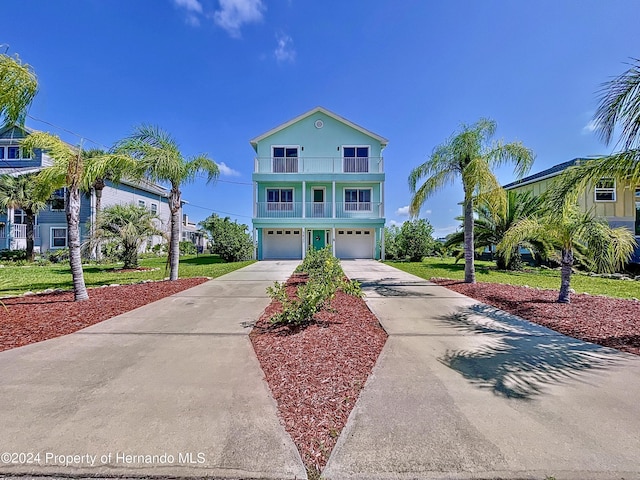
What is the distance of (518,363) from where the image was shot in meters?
3.82

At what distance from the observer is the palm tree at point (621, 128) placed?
4883mm

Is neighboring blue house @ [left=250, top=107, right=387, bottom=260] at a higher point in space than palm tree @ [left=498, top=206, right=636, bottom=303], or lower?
higher

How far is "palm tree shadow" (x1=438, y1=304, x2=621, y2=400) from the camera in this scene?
3.29 meters

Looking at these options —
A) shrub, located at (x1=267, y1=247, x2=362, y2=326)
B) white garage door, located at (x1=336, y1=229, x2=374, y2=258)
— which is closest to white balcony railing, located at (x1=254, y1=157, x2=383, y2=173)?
white garage door, located at (x1=336, y1=229, x2=374, y2=258)

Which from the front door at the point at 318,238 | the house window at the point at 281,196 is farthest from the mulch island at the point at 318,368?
the front door at the point at 318,238

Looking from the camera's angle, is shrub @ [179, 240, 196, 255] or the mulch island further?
shrub @ [179, 240, 196, 255]

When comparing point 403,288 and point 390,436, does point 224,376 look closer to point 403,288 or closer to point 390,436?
point 390,436

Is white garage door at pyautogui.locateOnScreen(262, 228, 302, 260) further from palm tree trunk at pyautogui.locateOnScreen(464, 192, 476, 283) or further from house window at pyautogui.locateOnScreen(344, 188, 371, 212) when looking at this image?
palm tree trunk at pyautogui.locateOnScreen(464, 192, 476, 283)

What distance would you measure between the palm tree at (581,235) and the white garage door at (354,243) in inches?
587

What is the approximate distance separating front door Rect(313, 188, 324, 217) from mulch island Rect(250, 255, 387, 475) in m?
15.6

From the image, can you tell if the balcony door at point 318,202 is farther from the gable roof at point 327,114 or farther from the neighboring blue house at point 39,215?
the neighboring blue house at point 39,215

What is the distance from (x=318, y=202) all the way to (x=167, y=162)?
505 inches

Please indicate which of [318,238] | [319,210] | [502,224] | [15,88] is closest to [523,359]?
[15,88]

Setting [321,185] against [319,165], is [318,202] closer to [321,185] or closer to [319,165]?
[321,185]
